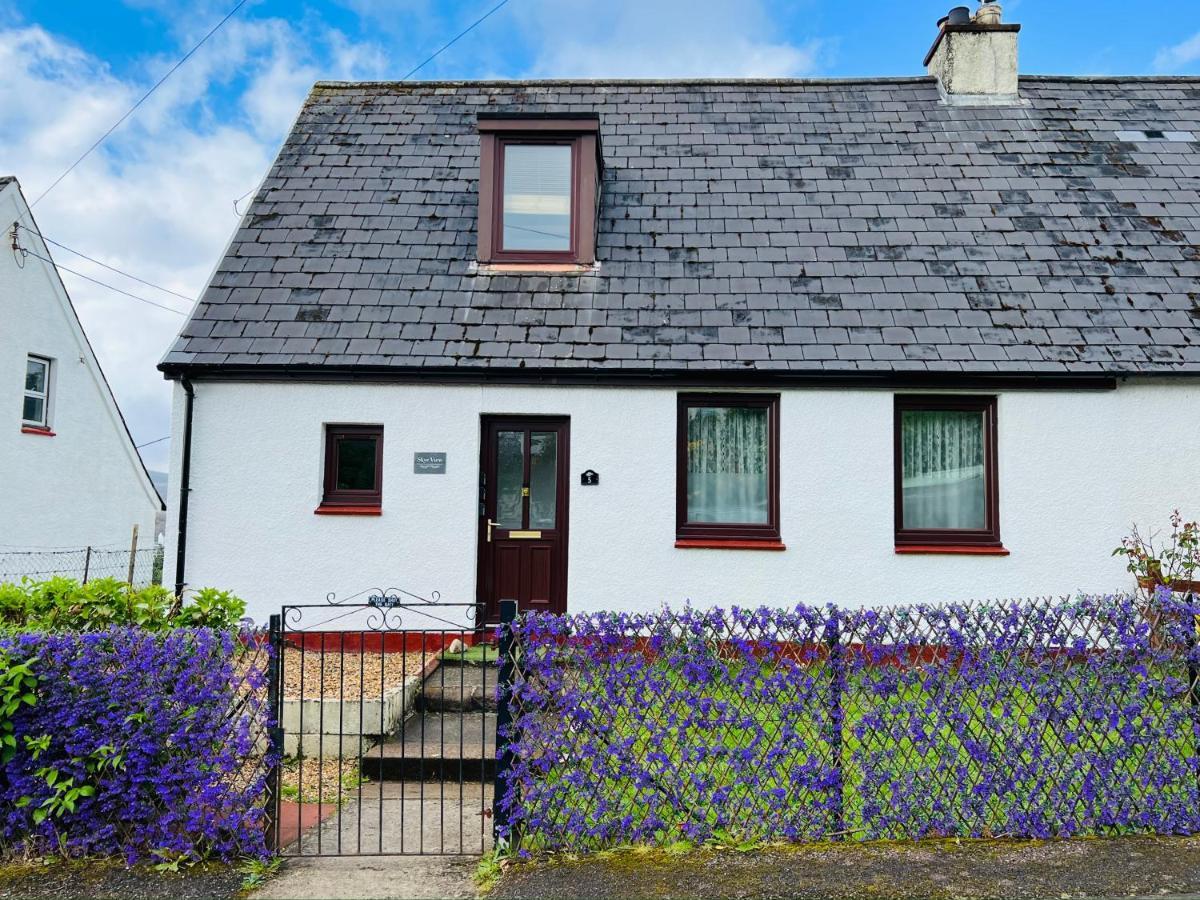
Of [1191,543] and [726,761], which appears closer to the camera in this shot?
[726,761]

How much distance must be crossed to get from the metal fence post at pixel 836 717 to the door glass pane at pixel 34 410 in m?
15.8

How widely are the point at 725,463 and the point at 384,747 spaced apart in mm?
4820

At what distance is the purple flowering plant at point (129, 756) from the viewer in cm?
406

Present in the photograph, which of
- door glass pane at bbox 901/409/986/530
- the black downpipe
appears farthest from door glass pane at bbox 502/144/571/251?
door glass pane at bbox 901/409/986/530

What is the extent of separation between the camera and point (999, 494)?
341 inches

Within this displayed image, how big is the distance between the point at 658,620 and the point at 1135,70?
13632 mm

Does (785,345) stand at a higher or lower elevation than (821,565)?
higher

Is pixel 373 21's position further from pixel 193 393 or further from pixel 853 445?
pixel 853 445

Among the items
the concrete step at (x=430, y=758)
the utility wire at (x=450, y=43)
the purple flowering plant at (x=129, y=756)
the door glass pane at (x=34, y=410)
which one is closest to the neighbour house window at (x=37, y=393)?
the door glass pane at (x=34, y=410)

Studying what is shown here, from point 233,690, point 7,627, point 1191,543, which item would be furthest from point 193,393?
point 1191,543

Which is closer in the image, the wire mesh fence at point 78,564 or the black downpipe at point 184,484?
the black downpipe at point 184,484

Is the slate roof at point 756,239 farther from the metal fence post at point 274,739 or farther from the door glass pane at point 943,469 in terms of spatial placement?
the metal fence post at point 274,739

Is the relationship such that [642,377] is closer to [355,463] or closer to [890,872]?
[355,463]

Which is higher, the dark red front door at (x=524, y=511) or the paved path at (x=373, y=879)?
the dark red front door at (x=524, y=511)
